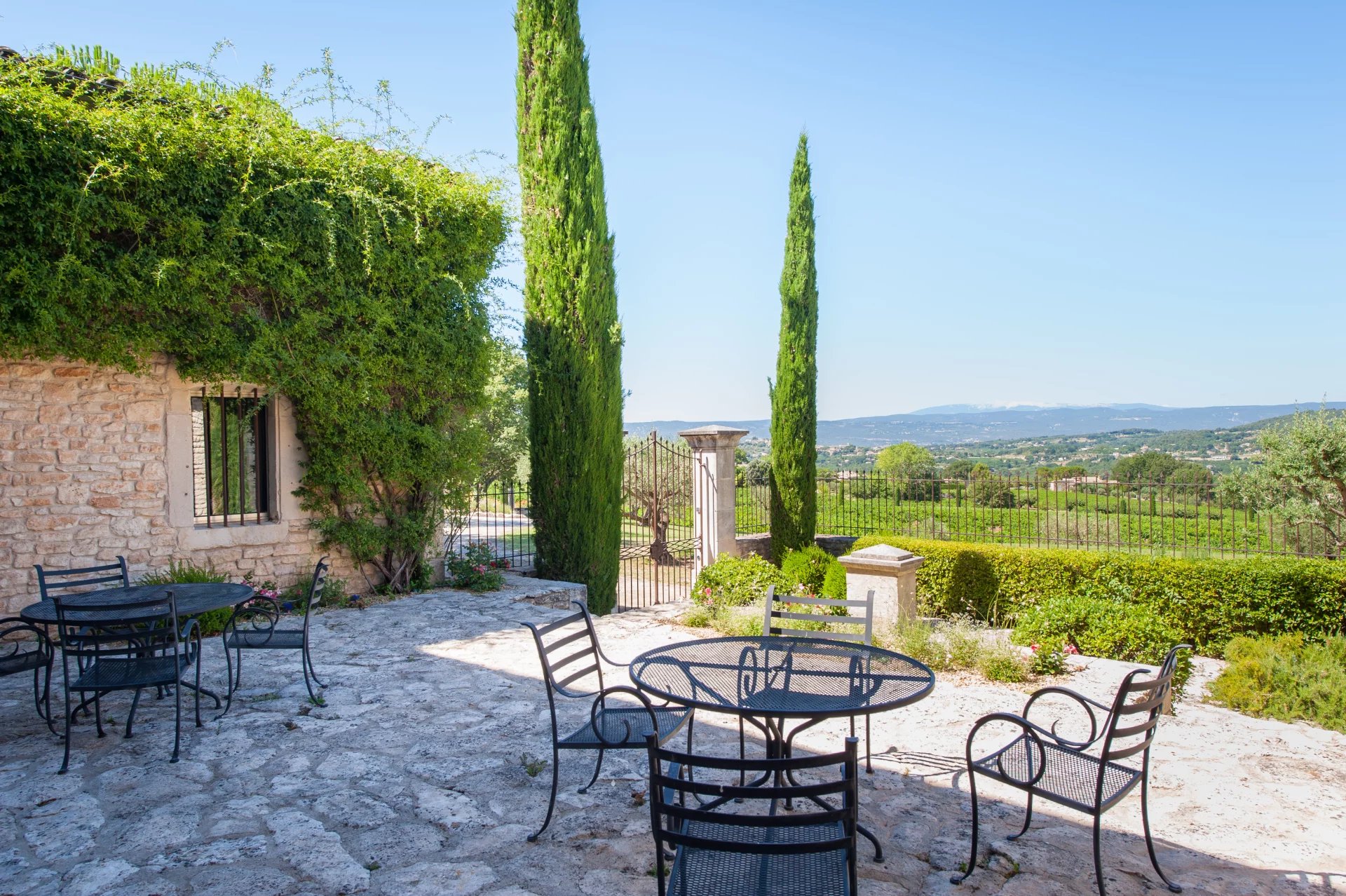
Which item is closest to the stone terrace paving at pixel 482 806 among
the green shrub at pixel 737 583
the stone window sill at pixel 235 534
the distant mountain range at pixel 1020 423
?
the stone window sill at pixel 235 534

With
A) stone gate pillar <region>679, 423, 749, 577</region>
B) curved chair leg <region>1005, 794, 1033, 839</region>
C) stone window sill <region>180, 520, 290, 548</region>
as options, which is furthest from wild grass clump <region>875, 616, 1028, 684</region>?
stone window sill <region>180, 520, 290, 548</region>

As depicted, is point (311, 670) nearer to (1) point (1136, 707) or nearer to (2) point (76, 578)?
(2) point (76, 578)

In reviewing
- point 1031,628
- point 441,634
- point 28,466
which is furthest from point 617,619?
point 28,466

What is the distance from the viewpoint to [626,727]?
329 cm

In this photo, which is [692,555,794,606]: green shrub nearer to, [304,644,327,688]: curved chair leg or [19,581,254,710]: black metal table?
[304,644,327,688]: curved chair leg

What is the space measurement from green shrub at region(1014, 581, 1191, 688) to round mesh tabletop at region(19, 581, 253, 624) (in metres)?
6.01

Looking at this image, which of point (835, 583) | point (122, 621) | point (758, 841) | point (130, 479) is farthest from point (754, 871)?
point (130, 479)

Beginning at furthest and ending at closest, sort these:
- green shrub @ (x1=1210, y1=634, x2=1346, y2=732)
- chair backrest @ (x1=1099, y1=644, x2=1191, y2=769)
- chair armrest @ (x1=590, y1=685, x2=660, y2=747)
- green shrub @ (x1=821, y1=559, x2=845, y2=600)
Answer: green shrub @ (x1=821, y1=559, x2=845, y2=600) → green shrub @ (x1=1210, y1=634, x2=1346, y2=732) → chair armrest @ (x1=590, y1=685, x2=660, y2=747) → chair backrest @ (x1=1099, y1=644, x2=1191, y2=769)

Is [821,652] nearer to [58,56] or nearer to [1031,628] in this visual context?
[1031,628]

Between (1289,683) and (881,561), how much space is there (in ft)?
10.9

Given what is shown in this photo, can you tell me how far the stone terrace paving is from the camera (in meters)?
2.83

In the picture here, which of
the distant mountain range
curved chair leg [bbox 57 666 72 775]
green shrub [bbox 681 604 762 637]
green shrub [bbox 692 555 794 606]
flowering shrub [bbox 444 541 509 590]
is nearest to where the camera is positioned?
curved chair leg [bbox 57 666 72 775]

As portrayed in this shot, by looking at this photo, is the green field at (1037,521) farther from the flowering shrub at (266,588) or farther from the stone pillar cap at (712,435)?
the flowering shrub at (266,588)

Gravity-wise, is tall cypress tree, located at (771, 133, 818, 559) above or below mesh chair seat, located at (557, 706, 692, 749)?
above
